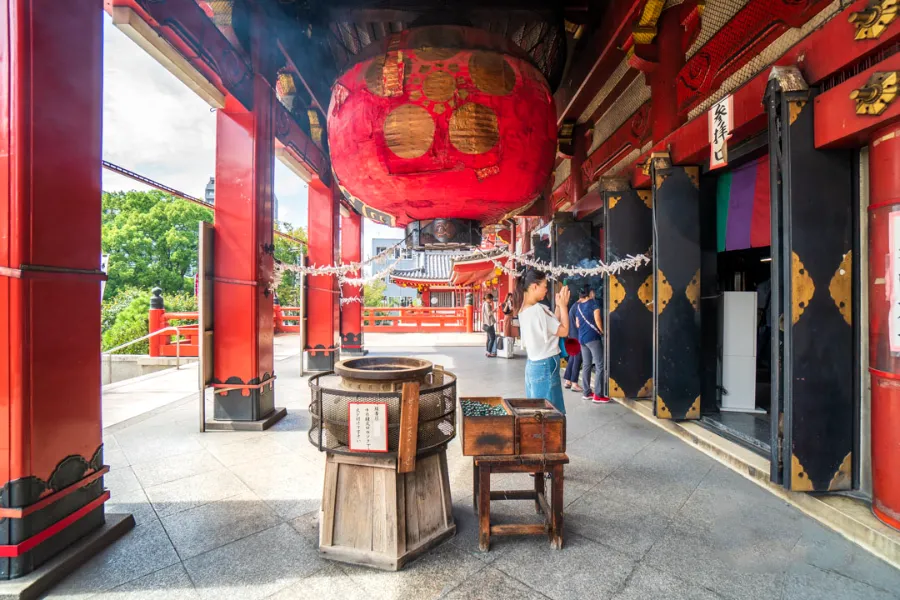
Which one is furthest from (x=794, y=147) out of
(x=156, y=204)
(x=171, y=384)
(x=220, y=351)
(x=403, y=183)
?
(x=156, y=204)

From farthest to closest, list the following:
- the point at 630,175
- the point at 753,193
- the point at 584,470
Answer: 1. the point at 630,175
2. the point at 753,193
3. the point at 584,470

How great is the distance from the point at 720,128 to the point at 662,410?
2.98 meters

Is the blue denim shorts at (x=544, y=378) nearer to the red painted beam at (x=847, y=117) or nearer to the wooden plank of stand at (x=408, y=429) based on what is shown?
the wooden plank of stand at (x=408, y=429)

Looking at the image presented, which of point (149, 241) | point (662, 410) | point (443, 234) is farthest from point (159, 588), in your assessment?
point (149, 241)

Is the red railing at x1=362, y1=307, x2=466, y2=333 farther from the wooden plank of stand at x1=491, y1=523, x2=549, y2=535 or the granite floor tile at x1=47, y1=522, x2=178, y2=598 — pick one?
the wooden plank of stand at x1=491, y1=523, x2=549, y2=535

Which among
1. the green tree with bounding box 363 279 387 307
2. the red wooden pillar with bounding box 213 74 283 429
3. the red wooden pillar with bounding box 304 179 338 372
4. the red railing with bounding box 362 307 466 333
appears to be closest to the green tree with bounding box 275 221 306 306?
the red railing with bounding box 362 307 466 333

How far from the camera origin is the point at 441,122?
8.18ft

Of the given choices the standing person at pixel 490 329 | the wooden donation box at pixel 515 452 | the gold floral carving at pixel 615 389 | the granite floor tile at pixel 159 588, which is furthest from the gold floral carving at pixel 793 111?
the standing person at pixel 490 329

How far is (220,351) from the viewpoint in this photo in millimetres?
5062

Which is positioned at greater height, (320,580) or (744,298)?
(744,298)

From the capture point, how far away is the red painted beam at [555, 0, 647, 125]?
4.70 m

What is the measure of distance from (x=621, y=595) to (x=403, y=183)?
2.57 m

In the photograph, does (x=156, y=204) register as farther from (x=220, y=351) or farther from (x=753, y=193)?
(x=753, y=193)

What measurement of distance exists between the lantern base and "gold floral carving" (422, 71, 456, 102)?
792 mm
